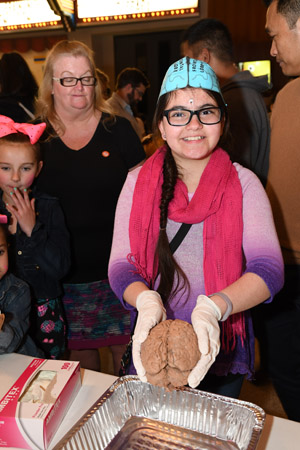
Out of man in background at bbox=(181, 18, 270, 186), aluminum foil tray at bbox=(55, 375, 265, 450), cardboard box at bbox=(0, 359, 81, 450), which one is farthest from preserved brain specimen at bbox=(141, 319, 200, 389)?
man in background at bbox=(181, 18, 270, 186)

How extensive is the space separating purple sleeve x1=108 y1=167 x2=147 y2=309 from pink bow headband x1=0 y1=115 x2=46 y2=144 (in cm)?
56

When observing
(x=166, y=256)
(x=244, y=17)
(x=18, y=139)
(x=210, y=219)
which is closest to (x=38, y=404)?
(x=166, y=256)

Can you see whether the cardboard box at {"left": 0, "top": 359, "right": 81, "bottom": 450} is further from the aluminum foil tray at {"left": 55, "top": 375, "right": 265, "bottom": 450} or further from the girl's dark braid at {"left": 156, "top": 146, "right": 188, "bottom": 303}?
the girl's dark braid at {"left": 156, "top": 146, "right": 188, "bottom": 303}

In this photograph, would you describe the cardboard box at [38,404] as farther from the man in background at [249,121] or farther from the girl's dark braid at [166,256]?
the man in background at [249,121]

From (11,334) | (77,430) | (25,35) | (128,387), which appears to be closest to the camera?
(77,430)

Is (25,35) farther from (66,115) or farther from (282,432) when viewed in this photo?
(282,432)

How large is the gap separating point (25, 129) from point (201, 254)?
38.2 inches

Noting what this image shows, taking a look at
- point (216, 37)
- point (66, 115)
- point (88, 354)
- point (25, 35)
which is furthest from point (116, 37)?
point (88, 354)

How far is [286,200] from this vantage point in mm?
1653

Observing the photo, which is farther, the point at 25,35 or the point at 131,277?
the point at 25,35

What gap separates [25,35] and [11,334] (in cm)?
503

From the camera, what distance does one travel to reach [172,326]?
97 centimetres

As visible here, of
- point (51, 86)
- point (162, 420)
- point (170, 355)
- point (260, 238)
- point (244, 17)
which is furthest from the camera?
point (244, 17)

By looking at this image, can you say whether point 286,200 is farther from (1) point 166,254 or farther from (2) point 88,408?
(2) point 88,408
